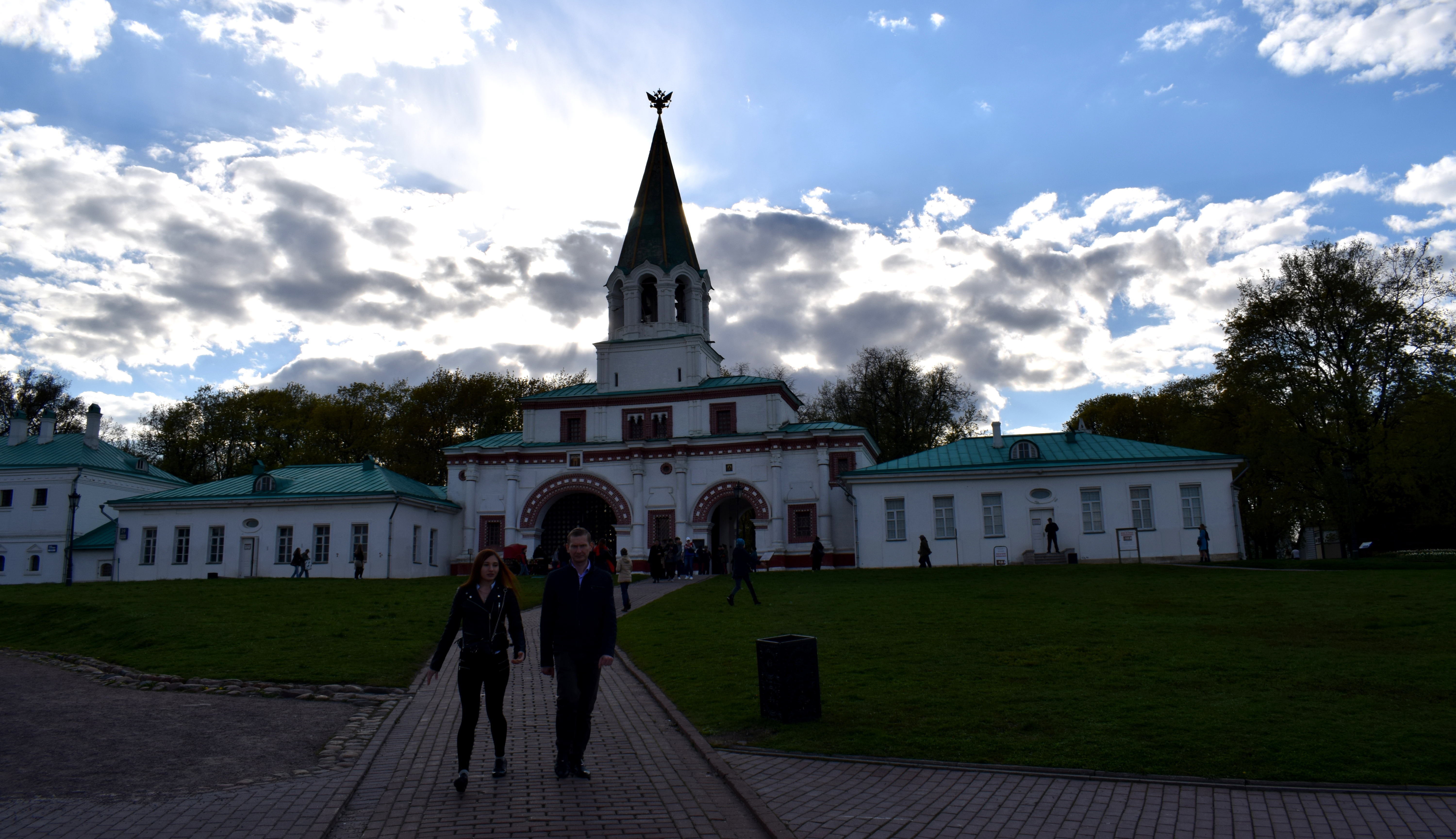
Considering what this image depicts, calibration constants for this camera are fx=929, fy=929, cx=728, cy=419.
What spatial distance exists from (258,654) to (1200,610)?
665 inches

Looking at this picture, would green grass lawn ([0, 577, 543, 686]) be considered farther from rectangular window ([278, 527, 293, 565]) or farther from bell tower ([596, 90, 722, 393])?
bell tower ([596, 90, 722, 393])

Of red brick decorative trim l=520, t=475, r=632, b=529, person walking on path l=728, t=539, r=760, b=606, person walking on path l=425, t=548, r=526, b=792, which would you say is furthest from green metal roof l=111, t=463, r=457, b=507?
person walking on path l=425, t=548, r=526, b=792

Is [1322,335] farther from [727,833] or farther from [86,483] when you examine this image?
[86,483]

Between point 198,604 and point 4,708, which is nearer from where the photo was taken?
point 4,708

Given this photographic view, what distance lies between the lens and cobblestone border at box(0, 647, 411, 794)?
27.5 feet

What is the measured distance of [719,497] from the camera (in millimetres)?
44438

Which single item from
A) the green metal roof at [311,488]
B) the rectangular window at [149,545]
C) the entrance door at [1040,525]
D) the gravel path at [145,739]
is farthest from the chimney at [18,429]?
the entrance door at [1040,525]

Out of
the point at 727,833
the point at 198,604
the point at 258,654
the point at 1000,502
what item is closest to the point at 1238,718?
the point at 727,833

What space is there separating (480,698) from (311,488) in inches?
1512

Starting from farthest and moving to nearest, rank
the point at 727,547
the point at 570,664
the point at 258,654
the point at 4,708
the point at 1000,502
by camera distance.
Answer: the point at 727,547 < the point at 1000,502 < the point at 258,654 < the point at 4,708 < the point at 570,664

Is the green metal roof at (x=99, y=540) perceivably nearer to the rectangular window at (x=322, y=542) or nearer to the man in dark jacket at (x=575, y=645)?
the rectangular window at (x=322, y=542)

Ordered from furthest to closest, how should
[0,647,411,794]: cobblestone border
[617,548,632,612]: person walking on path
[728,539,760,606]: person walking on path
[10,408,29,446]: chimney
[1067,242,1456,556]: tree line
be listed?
[10,408,29,446]: chimney → [1067,242,1456,556]: tree line → [617,548,632,612]: person walking on path → [728,539,760,606]: person walking on path → [0,647,411,794]: cobblestone border

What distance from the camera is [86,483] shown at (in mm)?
48781

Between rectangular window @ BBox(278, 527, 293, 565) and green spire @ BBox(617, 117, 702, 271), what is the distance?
2069 cm
